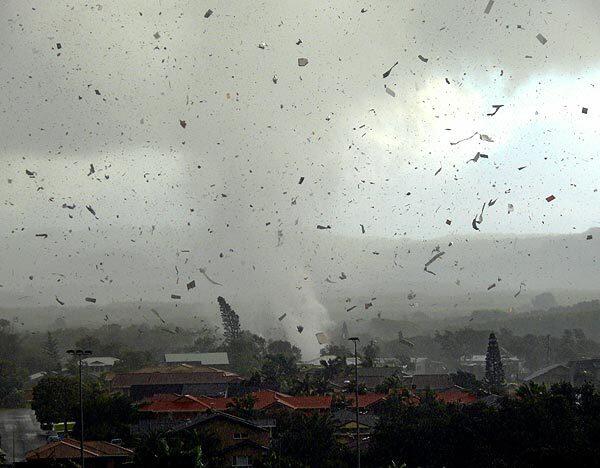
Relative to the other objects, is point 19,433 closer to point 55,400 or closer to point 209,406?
point 55,400

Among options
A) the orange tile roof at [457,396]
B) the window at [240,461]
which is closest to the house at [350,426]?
the window at [240,461]

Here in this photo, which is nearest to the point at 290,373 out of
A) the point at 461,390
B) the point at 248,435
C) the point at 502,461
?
the point at 461,390

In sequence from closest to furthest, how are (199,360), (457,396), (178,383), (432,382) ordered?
1. (457,396)
2. (432,382)
3. (178,383)
4. (199,360)

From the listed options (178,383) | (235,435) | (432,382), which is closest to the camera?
(235,435)

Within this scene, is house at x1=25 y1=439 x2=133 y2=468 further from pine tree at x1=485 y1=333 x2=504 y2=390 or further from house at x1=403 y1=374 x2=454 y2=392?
pine tree at x1=485 y1=333 x2=504 y2=390

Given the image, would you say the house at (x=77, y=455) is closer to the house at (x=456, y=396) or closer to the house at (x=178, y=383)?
the house at (x=456, y=396)

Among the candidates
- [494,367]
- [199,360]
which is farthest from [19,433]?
[199,360]
